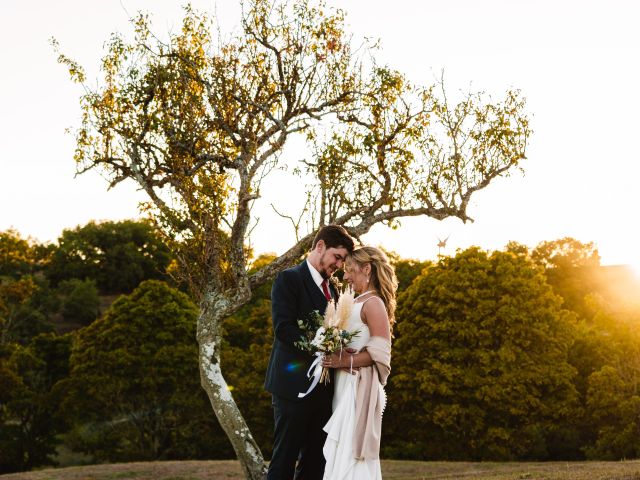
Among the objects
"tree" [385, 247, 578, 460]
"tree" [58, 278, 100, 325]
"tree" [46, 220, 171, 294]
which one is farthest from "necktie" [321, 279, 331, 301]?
"tree" [46, 220, 171, 294]

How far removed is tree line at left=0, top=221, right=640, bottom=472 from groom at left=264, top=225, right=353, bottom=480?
19.5m

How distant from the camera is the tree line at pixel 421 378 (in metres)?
26.5

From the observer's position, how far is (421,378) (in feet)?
90.1

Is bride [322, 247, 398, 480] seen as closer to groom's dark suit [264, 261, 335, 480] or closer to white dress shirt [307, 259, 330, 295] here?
groom's dark suit [264, 261, 335, 480]

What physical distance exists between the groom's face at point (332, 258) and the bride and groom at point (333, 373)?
0.4 inches

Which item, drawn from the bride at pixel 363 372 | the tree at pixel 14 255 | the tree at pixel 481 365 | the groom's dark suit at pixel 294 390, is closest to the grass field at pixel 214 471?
the tree at pixel 481 365

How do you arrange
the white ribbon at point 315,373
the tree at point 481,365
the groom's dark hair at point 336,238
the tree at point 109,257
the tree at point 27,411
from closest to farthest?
the white ribbon at point 315,373
the groom's dark hair at point 336,238
the tree at point 481,365
the tree at point 27,411
the tree at point 109,257

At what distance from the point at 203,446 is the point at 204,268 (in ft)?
61.8

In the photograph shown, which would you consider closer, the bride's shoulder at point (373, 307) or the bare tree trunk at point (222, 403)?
the bride's shoulder at point (373, 307)

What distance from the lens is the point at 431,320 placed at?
28703 mm

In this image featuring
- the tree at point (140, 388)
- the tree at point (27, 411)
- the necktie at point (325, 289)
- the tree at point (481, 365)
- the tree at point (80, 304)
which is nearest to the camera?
the necktie at point (325, 289)

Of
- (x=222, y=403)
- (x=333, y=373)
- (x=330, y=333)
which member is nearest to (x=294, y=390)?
(x=333, y=373)

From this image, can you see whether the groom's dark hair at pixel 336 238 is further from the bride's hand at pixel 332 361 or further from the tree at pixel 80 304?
the tree at pixel 80 304

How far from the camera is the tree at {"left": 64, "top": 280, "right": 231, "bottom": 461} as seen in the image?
30672 millimetres
